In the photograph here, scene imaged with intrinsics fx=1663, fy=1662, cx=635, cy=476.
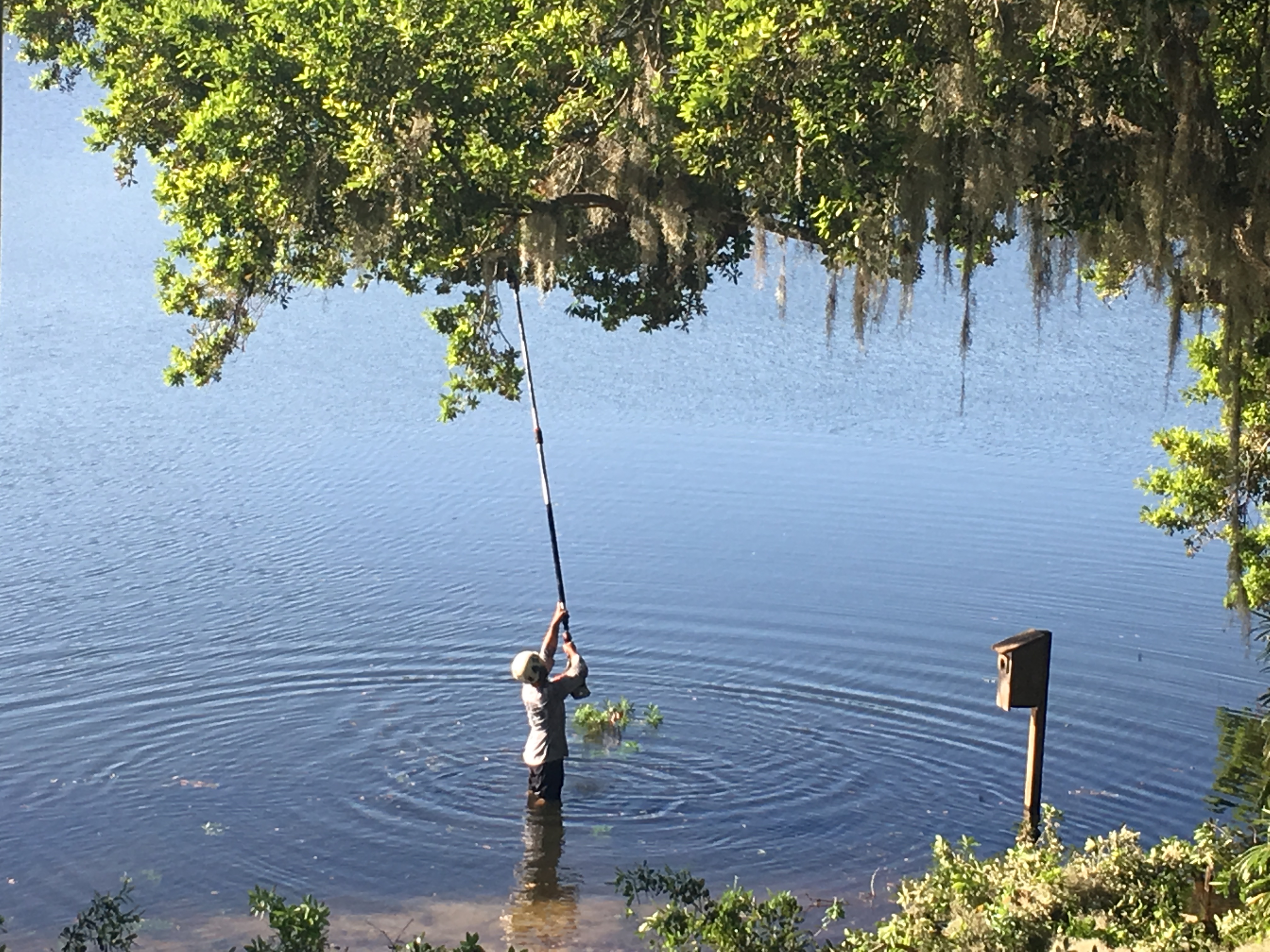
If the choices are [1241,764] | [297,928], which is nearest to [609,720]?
[1241,764]

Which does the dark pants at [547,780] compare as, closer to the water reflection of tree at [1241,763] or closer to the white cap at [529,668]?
the white cap at [529,668]

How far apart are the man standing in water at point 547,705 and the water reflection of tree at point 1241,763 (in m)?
4.47

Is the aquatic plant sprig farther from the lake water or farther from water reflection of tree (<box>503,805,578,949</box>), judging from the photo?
water reflection of tree (<box>503,805,578,949</box>)

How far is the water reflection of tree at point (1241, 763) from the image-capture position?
39.4 ft

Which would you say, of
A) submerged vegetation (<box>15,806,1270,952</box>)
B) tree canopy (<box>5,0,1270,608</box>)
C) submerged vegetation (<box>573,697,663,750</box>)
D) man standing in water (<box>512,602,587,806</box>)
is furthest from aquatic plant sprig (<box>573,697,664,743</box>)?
submerged vegetation (<box>15,806,1270,952</box>)

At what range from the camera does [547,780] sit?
11617mm

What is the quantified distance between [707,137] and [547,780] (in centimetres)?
473

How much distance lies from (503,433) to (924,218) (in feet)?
54.6

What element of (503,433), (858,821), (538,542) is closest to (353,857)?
(858,821)

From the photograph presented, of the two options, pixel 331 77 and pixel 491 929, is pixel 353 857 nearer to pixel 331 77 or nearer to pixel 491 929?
pixel 491 929

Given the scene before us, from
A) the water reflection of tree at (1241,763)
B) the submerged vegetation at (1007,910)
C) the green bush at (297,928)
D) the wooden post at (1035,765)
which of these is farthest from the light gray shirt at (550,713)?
the green bush at (297,928)

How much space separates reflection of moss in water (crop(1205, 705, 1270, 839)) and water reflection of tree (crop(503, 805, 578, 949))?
4339 mm

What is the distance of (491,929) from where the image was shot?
10141 millimetres

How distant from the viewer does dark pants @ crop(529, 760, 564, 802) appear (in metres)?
11.6
